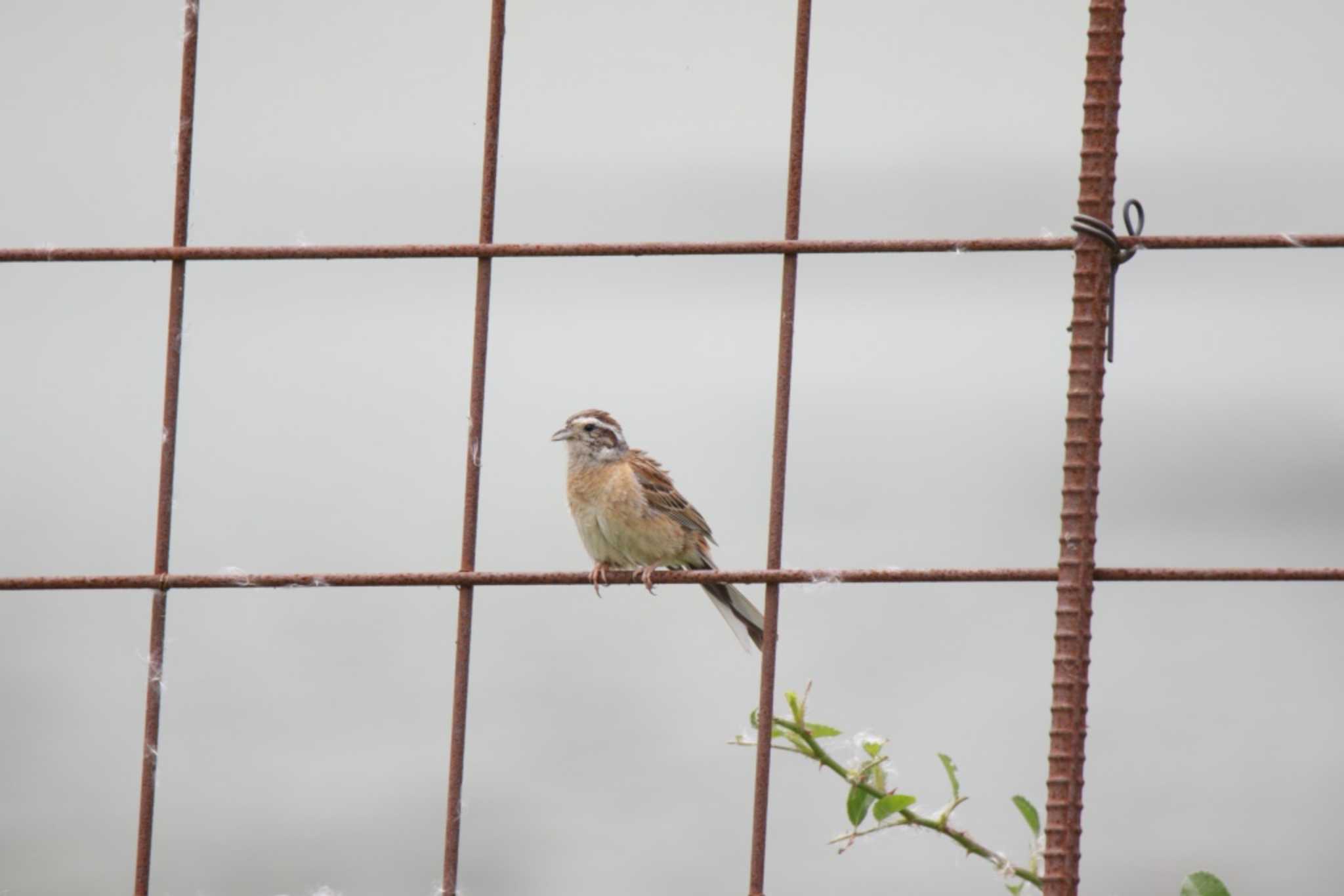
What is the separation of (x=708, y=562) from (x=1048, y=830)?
127 inches

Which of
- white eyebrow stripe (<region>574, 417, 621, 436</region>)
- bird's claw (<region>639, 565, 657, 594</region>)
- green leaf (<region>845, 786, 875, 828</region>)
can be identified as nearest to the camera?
green leaf (<region>845, 786, 875, 828</region>)

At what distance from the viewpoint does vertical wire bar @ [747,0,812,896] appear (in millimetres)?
3496

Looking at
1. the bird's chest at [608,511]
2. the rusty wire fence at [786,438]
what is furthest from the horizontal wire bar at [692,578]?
the bird's chest at [608,511]

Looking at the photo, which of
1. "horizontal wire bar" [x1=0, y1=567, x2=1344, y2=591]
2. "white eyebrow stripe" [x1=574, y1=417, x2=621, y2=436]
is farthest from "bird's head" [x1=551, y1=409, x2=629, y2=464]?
"horizontal wire bar" [x1=0, y1=567, x2=1344, y2=591]

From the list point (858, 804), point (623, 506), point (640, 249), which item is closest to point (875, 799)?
point (858, 804)

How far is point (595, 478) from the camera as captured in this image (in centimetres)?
653

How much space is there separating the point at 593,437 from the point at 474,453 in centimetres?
289

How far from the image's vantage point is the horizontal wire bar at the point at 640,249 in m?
3.43

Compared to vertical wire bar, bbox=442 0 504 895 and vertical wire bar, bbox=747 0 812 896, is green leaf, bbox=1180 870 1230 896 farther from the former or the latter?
vertical wire bar, bbox=442 0 504 895

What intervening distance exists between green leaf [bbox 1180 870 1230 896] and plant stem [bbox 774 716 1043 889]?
0.29 m

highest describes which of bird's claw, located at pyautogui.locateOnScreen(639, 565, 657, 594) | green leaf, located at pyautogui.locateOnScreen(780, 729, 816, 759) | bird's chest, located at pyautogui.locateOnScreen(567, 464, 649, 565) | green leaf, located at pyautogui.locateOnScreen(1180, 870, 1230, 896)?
bird's chest, located at pyautogui.locateOnScreen(567, 464, 649, 565)

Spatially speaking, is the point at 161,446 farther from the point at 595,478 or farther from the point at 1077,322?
the point at 595,478

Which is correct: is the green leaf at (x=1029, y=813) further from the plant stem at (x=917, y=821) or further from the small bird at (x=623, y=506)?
the small bird at (x=623, y=506)

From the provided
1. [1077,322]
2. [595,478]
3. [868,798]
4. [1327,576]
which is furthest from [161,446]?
[595,478]
